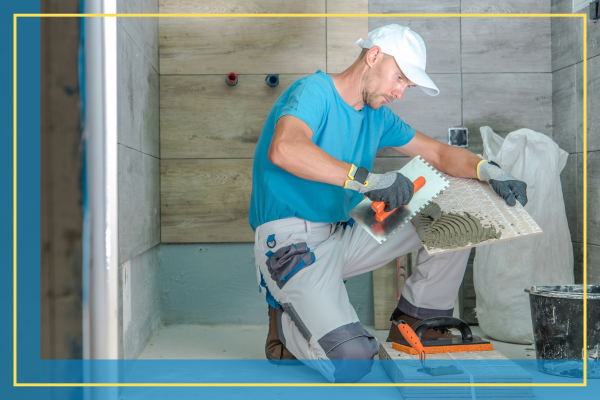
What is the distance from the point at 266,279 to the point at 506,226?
32.9 inches

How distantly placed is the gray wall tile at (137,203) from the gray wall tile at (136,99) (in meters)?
0.06

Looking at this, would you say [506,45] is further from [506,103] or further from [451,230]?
[451,230]

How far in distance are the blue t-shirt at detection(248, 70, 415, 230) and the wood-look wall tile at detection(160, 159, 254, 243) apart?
582mm

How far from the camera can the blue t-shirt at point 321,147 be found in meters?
→ 1.71

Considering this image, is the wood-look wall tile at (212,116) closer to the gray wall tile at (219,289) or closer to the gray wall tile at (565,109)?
the gray wall tile at (219,289)

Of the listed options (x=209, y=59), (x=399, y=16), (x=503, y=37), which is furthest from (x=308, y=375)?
(x=503, y=37)

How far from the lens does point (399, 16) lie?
95.8 inches

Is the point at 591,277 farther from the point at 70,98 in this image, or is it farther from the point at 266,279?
the point at 70,98

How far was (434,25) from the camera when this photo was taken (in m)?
2.47

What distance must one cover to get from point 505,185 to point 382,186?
546 millimetres

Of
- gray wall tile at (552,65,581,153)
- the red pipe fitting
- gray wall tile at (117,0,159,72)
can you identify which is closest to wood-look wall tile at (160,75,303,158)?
the red pipe fitting

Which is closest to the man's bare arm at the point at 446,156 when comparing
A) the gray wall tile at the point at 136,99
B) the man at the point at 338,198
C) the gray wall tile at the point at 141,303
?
the man at the point at 338,198

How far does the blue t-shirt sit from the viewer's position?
1.71 m

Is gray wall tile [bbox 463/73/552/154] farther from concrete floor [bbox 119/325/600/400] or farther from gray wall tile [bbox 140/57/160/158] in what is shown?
gray wall tile [bbox 140/57/160/158]
